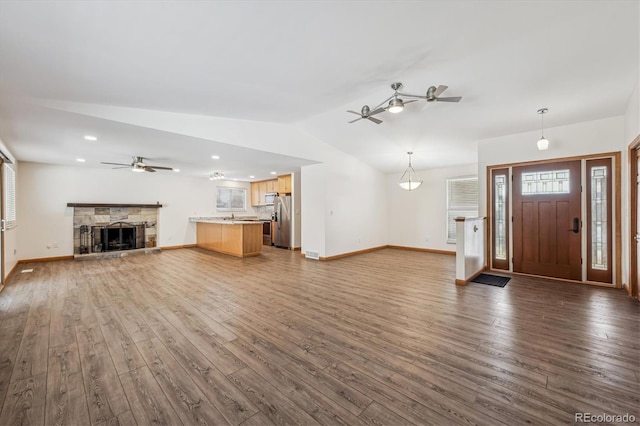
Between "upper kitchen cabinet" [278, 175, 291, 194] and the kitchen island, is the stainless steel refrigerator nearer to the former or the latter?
"upper kitchen cabinet" [278, 175, 291, 194]

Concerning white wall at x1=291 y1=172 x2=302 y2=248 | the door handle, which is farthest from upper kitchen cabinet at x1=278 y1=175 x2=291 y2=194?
the door handle

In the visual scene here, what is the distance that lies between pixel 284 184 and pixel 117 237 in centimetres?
515

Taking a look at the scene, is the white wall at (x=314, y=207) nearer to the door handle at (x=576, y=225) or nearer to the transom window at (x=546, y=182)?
the transom window at (x=546, y=182)

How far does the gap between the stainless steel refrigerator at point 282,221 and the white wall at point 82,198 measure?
2797 millimetres

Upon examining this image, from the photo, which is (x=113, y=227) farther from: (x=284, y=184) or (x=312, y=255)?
(x=312, y=255)

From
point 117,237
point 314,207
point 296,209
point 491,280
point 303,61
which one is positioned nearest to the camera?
point 303,61

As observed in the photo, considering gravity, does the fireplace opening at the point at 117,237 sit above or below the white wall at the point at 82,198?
below

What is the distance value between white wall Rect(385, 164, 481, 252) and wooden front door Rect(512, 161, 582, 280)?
2195mm

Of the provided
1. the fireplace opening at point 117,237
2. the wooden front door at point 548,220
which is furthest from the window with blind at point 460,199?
the fireplace opening at point 117,237

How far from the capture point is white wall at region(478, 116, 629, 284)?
4.09m

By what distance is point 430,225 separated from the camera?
7.77m

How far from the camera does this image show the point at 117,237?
7.59 meters

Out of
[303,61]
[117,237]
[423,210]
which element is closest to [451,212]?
[423,210]

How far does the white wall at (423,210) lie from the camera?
7504mm
